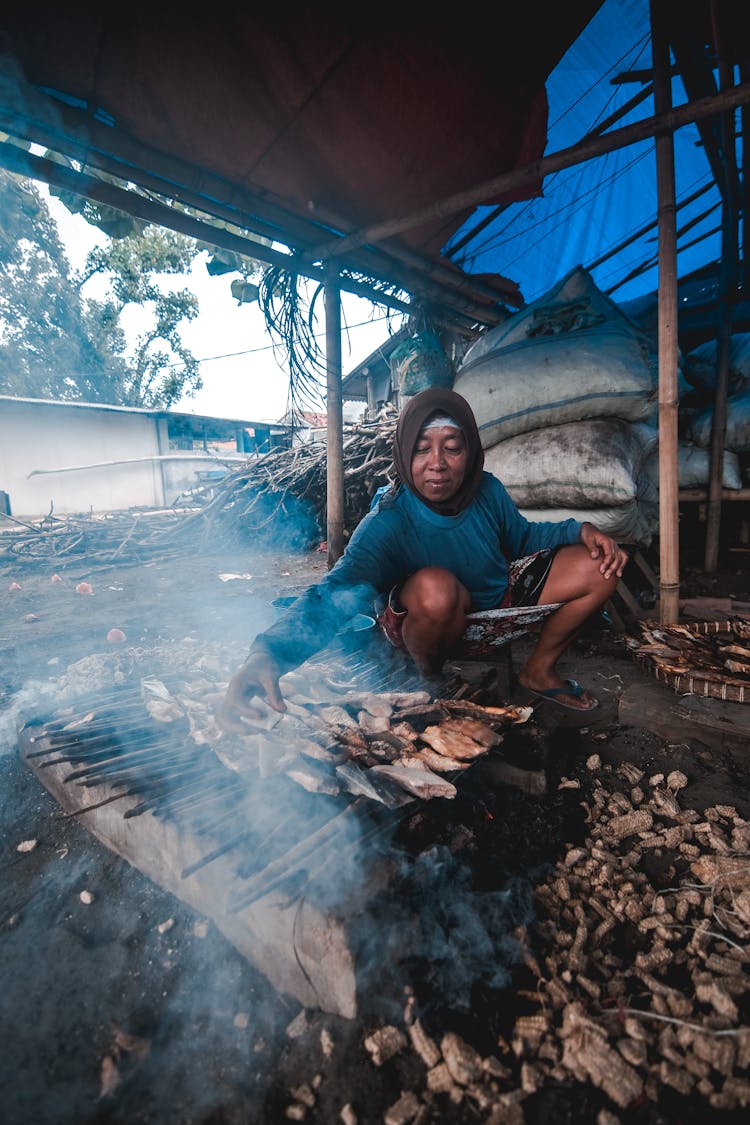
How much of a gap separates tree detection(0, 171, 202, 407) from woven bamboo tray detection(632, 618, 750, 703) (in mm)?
26061

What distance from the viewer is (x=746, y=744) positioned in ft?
6.97

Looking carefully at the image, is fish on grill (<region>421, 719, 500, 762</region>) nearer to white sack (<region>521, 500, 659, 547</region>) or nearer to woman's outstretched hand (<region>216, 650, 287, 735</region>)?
woman's outstretched hand (<region>216, 650, 287, 735</region>)

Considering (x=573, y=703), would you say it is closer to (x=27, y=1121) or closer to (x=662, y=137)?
(x=27, y=1121)

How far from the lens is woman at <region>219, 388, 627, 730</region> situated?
2320 mm

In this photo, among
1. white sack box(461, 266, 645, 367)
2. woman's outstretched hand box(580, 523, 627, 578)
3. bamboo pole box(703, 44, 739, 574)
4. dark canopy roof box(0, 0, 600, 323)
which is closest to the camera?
dark canopy roof box(0, 0, 600, 323)

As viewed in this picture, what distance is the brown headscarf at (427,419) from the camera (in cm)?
238

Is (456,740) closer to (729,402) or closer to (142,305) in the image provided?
(729,402)

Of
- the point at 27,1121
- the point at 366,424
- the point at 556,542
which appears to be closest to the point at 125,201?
the point at 556,542

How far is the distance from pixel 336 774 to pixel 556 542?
175 centimetres

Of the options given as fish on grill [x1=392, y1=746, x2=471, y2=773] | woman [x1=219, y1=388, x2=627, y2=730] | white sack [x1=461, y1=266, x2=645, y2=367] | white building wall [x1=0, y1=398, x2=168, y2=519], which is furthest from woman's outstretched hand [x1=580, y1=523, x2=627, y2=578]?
white building wall [x1=0, y1=398, x2=168, y2=519]

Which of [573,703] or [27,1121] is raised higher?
[573,703]

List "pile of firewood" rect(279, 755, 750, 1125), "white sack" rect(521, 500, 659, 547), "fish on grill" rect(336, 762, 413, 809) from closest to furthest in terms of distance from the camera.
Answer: "pile of firewood" rect(279, 755, 750, 1125) → "fish on grill" rect(336, 762, 413, 809) → "white sack" rect(521, 500, 659, 547)

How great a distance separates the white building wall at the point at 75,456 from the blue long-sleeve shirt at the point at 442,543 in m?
15.5

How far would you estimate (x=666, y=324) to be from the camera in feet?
9.23
